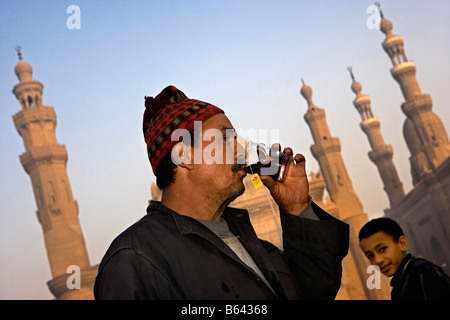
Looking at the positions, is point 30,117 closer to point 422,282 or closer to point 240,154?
point 422,282

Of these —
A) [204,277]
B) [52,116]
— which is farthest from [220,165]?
[52,116]

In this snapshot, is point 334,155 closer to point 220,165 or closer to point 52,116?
point 52,116

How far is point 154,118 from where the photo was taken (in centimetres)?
231

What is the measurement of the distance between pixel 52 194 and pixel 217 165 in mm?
32108

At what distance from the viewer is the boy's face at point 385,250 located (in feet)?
11.2

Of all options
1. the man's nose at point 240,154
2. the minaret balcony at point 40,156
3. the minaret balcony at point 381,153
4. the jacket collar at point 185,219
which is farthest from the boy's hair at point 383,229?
the minaret balcony at point 381,153

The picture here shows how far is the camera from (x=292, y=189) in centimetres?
239

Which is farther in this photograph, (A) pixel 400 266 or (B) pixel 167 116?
(A) pixel 400 266

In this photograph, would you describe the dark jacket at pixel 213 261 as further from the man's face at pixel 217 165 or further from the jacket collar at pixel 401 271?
the jacket collar at pixel 401 271

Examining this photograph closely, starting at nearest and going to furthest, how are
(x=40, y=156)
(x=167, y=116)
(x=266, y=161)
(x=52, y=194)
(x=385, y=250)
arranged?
(x=167, y=116), (x=266, y=161), (x=385, y=250), (x=40, y=156), (x=52, y=194)

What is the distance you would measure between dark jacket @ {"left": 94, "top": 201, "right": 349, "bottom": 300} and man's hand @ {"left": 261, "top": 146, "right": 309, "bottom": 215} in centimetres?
8

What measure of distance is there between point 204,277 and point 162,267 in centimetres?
15

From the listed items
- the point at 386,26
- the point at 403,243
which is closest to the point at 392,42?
the point at 386,26

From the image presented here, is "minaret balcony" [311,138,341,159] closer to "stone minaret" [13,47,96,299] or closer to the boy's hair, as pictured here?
"stone minaret" [13,47,96,299]
